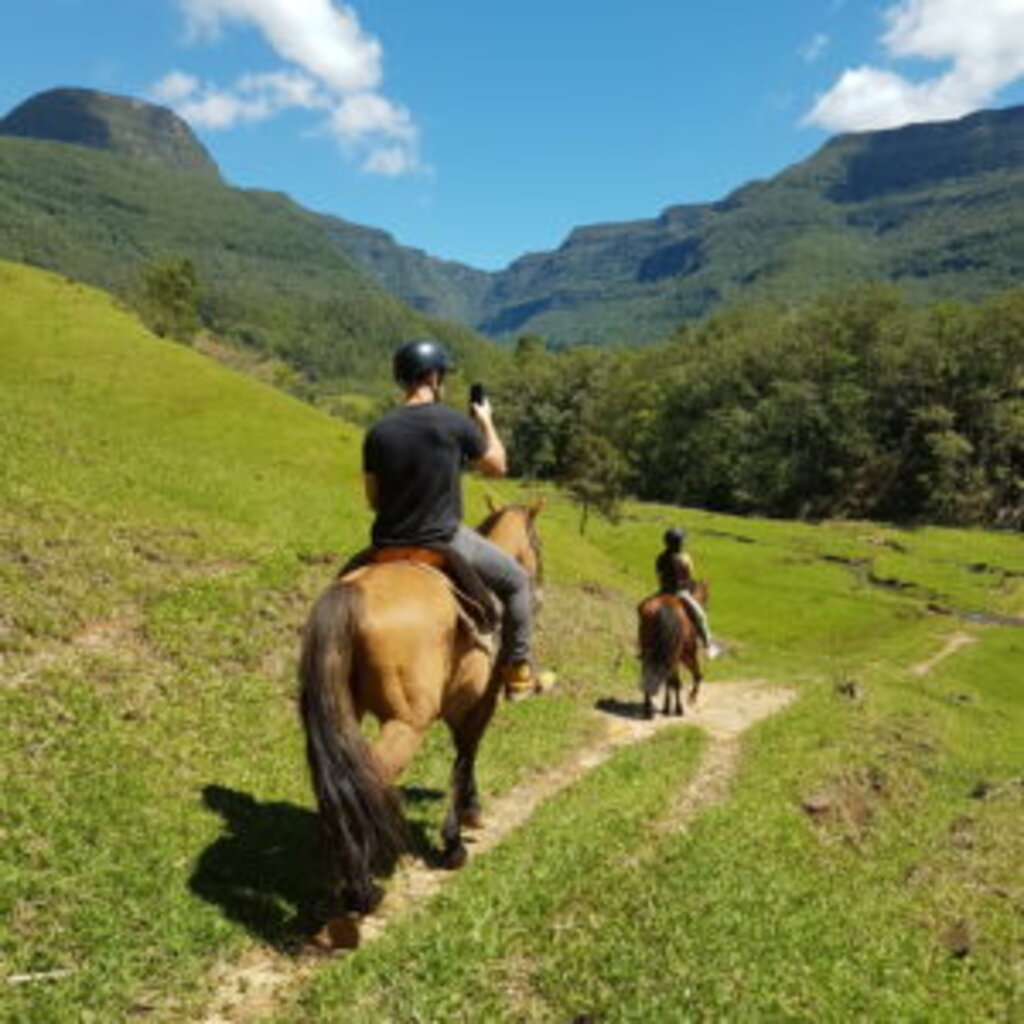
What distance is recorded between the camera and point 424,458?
9.53 metres

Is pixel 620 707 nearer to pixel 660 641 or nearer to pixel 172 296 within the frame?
pixel 660 641

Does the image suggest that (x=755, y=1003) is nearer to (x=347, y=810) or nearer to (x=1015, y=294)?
(x=347, y=810)

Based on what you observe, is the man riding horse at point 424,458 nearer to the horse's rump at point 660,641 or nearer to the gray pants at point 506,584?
the gray pants at point 506,584

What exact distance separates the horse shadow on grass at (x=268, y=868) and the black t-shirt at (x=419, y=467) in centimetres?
317

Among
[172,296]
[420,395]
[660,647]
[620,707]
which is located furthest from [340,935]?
[172,296]

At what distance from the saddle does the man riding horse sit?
113 millimetres

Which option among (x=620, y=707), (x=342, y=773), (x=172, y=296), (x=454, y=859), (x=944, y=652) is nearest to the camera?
(x=342, y=773)

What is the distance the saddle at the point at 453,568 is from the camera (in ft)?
31.6

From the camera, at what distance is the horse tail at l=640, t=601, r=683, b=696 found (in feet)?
71.1

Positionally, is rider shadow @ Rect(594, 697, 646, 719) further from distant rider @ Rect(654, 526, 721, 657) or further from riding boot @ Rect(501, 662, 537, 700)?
riding boot @ Rect(501, 662, 537, 700)

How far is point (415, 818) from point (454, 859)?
1.67 meters

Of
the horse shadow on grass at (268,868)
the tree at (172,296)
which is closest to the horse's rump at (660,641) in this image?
the horse shadow on grass at (268,868)

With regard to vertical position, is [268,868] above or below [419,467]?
below

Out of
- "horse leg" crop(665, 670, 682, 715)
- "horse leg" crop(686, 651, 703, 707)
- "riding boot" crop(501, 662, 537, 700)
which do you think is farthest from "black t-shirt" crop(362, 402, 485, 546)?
"horse leg" crop(686, 651, 703, 707)
